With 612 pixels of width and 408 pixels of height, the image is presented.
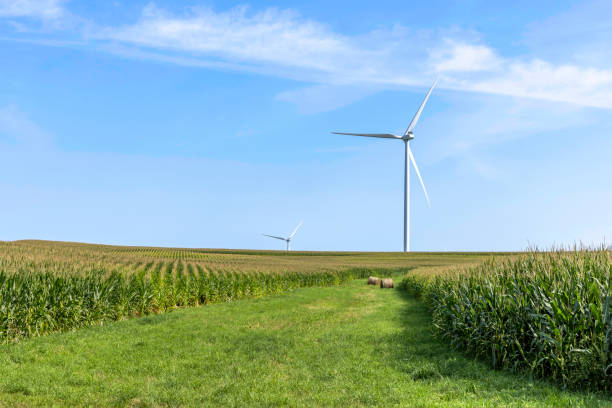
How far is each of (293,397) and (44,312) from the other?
12.3m

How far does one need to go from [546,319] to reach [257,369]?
7.70m

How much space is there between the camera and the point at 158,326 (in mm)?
17484

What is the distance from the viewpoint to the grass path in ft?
29.6

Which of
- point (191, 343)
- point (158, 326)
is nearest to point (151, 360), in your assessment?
point (191, 343)

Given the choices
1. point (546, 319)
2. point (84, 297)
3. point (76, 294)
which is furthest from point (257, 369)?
point (84, 297)

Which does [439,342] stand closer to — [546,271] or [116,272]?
[546,271]

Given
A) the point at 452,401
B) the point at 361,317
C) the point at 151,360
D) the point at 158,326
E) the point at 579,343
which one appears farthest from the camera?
the point at 361,317

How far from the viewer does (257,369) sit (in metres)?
11.5

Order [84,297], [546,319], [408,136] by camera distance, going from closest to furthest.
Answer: [546,319], [84,297], [408,136]

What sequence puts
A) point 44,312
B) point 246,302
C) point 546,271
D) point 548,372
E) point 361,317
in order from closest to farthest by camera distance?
point 548,372
point 546,271
point 44,312
point 361,317
point 246,302

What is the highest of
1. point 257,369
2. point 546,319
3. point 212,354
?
point 546,319

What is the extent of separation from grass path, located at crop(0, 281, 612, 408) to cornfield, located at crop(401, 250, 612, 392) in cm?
65

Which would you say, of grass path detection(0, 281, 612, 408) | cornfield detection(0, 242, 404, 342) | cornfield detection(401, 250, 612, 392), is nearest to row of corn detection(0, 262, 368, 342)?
cornfield detection(0, 242, 404, 342)

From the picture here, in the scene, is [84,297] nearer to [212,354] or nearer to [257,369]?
[212,354]
